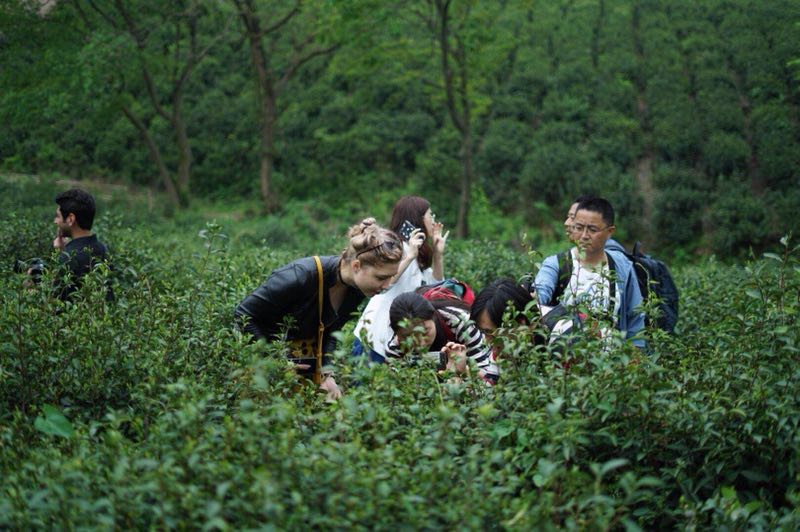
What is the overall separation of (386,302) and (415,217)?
2.68ft

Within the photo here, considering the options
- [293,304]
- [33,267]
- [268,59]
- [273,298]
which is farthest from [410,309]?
[268,59]

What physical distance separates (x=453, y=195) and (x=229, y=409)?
19084 millimetres

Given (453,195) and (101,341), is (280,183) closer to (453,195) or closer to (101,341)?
(453,195)

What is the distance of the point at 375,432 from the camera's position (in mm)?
3129

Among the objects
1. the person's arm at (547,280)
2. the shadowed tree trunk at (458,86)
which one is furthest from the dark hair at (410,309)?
the shadowed tree trunk at (458,86)

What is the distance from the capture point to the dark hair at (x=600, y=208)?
19.0 feet

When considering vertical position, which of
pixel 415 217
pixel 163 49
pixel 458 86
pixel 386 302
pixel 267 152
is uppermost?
pixel 163 49

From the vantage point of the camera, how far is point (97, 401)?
159 inches

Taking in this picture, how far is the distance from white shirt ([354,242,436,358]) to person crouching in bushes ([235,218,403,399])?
10.7 inches

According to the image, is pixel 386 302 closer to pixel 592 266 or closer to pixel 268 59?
pixel 592 266

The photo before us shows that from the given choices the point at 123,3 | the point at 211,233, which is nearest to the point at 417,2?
the point at 123,3

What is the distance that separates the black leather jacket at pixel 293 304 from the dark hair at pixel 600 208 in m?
1.80

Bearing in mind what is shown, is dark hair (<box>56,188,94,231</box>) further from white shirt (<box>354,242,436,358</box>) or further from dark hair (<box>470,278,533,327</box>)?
dark hair (<box>470,278,533,327</box>)

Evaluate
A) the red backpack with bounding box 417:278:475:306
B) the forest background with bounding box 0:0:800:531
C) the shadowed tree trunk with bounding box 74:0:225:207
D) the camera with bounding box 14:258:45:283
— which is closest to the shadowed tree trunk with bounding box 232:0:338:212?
the forest background with bounding box 0:0:800:531
